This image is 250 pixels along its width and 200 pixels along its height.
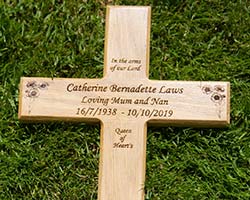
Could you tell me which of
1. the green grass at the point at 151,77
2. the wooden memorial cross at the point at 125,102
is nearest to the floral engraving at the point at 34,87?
the wooden memorial cross at the point at 125,102

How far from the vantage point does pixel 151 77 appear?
229 centimetres

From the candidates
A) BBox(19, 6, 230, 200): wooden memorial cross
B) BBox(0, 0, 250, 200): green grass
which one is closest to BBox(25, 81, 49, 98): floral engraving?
Answer: BBox(19, 6, 230, 200): wooden memorial cross

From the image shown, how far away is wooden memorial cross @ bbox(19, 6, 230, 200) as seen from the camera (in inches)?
83.4

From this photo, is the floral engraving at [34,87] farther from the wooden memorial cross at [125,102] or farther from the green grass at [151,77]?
the green grass at [151,77]

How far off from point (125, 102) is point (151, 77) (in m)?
0.17

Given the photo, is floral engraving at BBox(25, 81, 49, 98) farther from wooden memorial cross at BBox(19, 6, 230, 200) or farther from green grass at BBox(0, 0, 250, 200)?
green grass at BBox(0, 0, 250, 200)

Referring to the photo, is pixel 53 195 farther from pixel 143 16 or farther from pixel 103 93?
pixel 143 16

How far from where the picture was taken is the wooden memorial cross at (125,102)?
212 cm

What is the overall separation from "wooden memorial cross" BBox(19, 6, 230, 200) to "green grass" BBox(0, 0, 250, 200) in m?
0.08

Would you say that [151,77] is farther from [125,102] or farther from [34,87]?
[34,87]

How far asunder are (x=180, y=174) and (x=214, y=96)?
24cm

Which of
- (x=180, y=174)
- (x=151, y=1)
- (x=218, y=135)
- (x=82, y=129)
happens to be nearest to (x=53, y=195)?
(x=82, y=129)

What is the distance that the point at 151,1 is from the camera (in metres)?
2.41

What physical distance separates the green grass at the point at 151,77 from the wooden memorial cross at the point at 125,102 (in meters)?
0.08
